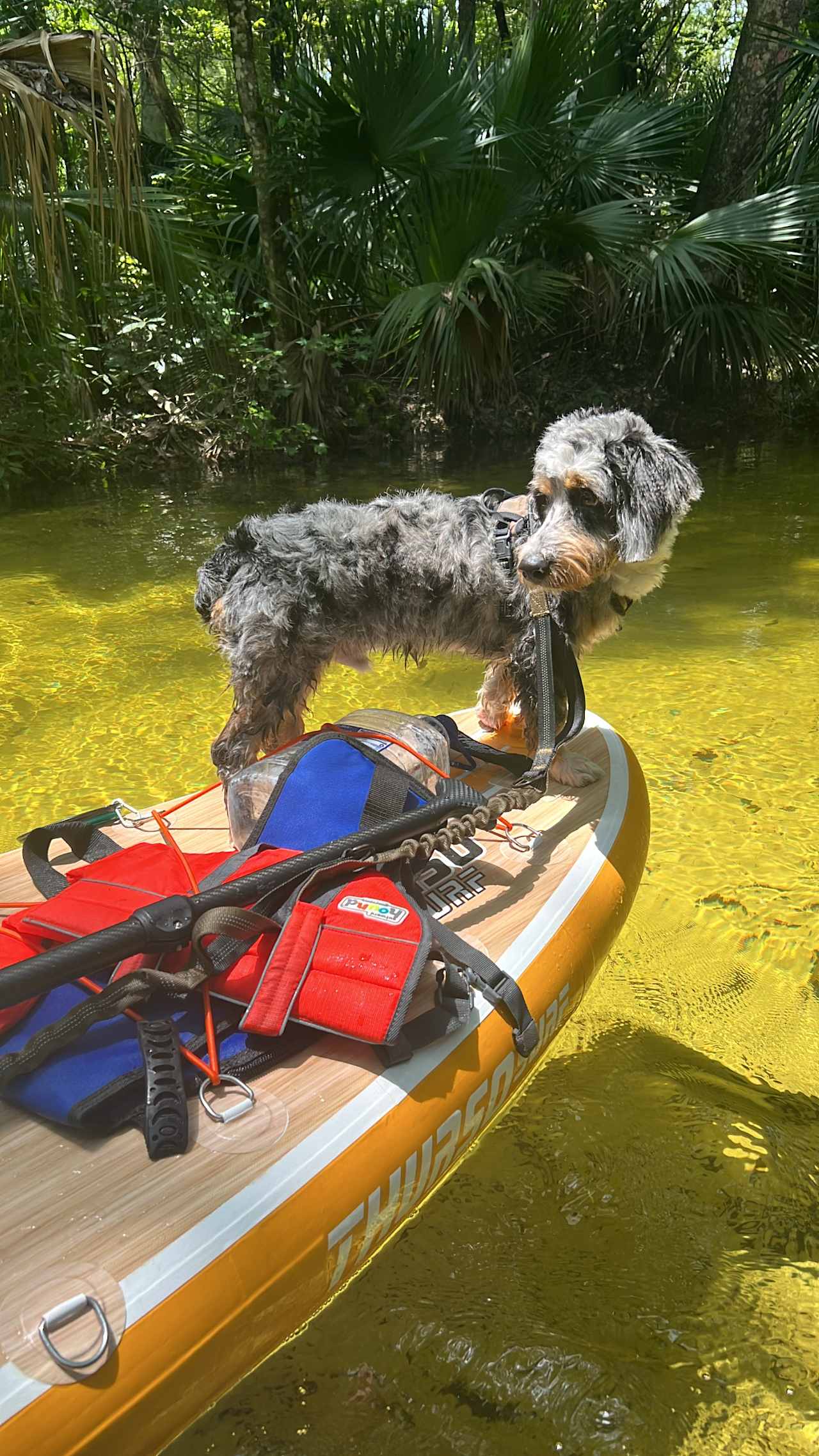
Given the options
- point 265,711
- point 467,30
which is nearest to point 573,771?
point 265,711

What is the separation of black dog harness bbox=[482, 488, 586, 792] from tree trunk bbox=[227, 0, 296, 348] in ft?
23.6

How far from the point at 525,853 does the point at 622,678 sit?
2.85m

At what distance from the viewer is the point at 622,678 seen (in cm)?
558

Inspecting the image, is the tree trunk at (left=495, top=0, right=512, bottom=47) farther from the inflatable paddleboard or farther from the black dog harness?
the inflatable paddleboard

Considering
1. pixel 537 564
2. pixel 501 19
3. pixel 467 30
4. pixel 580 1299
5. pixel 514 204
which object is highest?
pixel 501 19

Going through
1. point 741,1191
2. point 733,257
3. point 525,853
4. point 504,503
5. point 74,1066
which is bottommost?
point 741,1191

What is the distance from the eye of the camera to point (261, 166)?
375 inches

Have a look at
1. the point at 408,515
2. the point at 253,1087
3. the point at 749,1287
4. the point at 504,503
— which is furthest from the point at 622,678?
the point at 253,1087

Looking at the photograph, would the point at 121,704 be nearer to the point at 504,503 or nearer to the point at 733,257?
the point at 504,503

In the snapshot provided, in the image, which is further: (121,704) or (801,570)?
(801,570)

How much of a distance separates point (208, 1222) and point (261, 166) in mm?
10103

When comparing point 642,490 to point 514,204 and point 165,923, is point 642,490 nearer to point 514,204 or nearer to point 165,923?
point 165,923

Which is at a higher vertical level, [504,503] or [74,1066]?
[504,503]

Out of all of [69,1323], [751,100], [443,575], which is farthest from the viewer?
[751,100]
